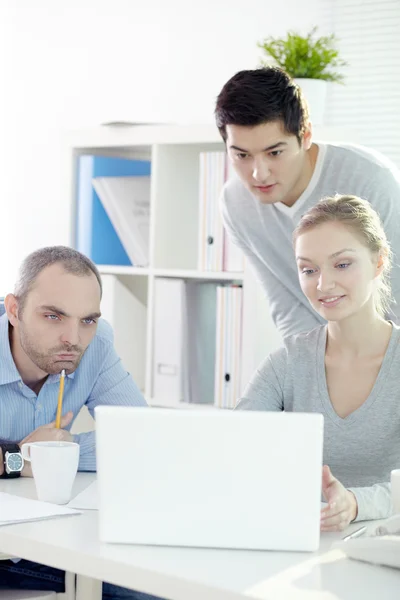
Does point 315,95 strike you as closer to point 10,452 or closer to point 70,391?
point 70,391

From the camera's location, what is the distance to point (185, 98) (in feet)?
11.5

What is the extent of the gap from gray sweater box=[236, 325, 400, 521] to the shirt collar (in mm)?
439

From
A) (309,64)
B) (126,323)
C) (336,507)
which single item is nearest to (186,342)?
(126,323)

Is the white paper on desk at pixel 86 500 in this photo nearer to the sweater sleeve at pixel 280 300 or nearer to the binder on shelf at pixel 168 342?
the sweater sleeve at pixel 280 300

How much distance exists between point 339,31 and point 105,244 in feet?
3.42

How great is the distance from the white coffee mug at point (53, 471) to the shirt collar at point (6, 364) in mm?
445

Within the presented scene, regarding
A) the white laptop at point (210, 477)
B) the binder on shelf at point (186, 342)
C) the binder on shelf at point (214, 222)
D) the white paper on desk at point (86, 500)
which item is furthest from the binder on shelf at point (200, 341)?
the white laptop at point (210, 477)

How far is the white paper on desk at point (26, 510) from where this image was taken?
142cm

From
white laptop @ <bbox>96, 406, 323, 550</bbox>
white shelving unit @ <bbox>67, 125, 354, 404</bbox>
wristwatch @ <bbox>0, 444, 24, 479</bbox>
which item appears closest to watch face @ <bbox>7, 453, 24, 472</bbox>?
wristwatch @ <bbox>0, 444, 24, 479</bbox>

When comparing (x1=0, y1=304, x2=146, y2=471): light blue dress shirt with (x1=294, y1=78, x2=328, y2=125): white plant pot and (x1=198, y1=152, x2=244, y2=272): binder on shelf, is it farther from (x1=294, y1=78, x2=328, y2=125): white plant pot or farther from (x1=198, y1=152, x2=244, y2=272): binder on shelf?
(x1=294, y1=78, x2=328, y2=125): white plant pot

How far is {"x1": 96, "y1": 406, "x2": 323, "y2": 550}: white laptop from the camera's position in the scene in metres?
1.25

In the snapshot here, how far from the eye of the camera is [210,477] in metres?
1.26

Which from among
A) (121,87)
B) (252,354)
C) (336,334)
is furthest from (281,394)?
(121,87)

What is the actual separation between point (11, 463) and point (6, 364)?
1.00ft
